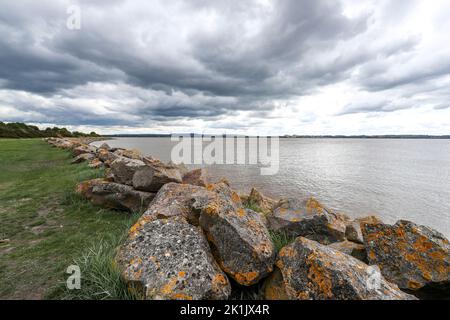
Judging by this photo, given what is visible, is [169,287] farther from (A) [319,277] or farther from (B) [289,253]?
(A) [319,277]

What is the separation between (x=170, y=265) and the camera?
3.35m

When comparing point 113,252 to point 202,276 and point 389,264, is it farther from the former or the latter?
point 389,264

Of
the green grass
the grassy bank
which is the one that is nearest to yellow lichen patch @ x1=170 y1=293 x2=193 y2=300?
the grassy bank

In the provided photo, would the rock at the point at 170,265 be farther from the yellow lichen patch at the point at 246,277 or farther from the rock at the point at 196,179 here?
the rock at the point at 196,179

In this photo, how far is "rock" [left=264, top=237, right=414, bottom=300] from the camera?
288 centimetres

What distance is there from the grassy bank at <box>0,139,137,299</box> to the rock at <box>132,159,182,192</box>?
3.94 feet

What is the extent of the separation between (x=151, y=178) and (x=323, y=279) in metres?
6.03

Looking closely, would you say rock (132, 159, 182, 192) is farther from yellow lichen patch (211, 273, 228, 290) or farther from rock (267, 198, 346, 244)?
yellow lichen patch (211, 273, 228, 290)

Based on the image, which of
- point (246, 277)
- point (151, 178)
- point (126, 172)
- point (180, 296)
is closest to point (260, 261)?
point (246, 277)

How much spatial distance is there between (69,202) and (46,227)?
2.03 m

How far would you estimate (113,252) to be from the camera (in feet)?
13.0

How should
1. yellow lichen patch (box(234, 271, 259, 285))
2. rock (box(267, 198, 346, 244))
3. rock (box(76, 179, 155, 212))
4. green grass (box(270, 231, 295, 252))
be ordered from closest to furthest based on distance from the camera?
yellow lichen patch (box(234, 271, 259, 285)) → green grass (box(270, 231, 295, 252)) → rock (box(267, 198, 346, 244)) → rock (box(76, 179, 155, 212))

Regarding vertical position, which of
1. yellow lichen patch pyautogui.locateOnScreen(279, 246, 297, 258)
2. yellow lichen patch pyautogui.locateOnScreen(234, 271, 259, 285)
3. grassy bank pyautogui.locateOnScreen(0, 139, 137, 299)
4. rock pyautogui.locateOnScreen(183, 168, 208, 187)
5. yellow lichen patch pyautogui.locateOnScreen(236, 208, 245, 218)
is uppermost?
yellow lichen patch pyautogui.locateOnScreen(236, 208, 245, 218)
